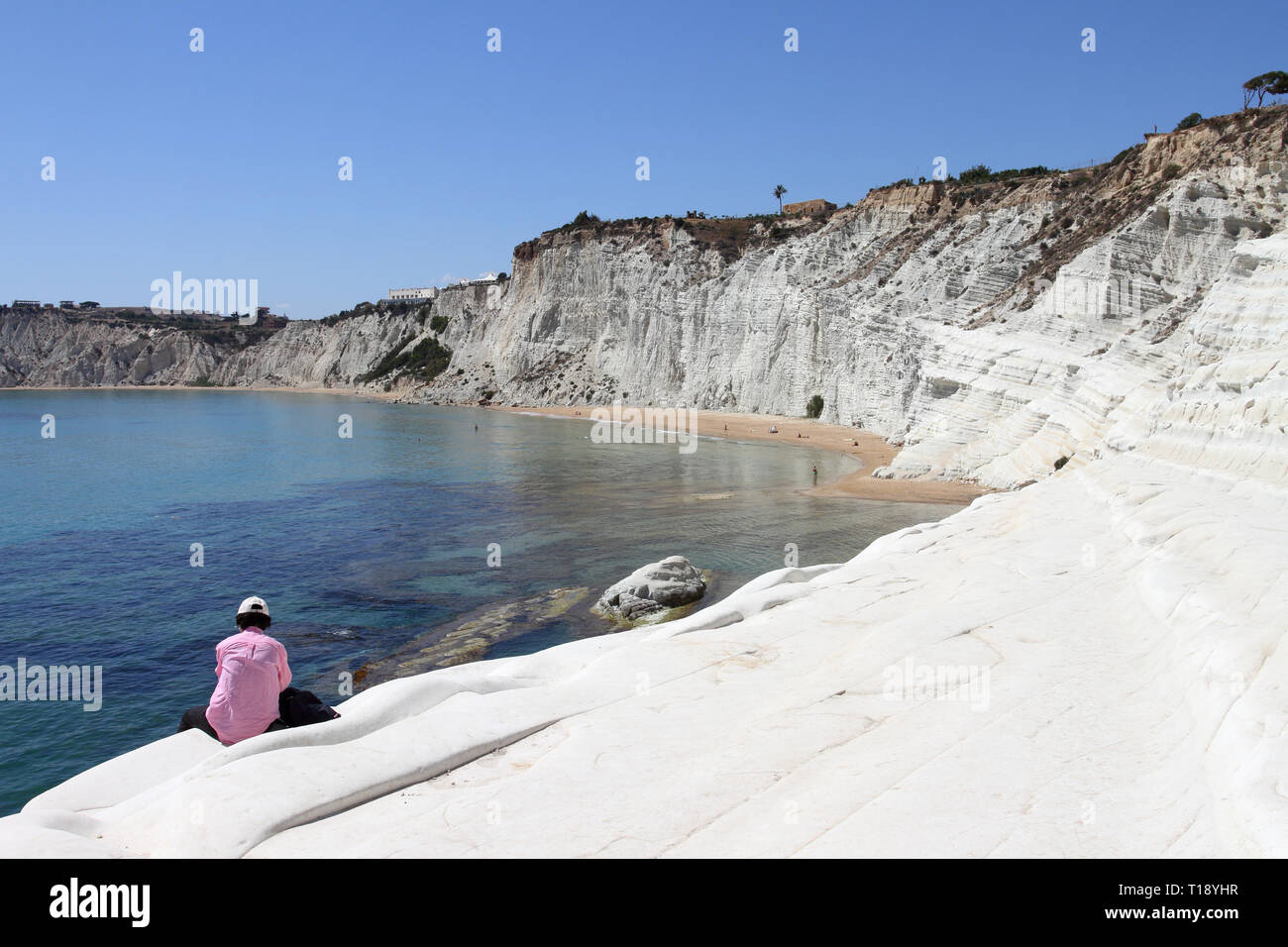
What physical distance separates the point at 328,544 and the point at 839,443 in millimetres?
30072

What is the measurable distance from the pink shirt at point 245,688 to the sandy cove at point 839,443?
79.8 ft

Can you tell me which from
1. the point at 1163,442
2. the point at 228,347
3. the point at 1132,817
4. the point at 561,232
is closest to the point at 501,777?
the point at 1132,817

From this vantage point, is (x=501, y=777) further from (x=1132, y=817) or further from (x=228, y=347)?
(x=228, y=347)

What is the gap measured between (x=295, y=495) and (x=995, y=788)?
1269 inches

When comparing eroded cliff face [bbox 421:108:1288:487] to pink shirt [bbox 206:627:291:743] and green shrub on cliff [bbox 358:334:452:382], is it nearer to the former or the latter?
pink shirt [bbox 206:627:291:743]

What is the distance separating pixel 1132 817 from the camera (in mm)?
4355

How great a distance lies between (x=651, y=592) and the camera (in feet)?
54.2

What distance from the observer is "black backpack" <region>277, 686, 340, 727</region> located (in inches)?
252

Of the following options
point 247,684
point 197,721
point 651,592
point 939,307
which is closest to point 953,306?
point 939,307

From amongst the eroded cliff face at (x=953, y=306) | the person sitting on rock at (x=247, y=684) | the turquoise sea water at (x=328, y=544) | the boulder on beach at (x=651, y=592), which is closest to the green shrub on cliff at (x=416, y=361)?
the eroded cliff face at (x=953, y=306)

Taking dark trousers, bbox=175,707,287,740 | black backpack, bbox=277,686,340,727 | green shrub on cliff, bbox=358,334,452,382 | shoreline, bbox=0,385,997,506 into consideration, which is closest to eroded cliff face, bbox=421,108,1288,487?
shoreline, bbox=0,385,997,506

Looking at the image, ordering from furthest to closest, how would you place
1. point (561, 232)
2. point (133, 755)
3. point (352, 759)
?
point (561, 232) < point (133, 755) < point (352, 759)

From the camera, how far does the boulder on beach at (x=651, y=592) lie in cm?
1630

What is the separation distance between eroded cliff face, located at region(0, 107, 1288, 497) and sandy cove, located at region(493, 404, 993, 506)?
45.9 inches
